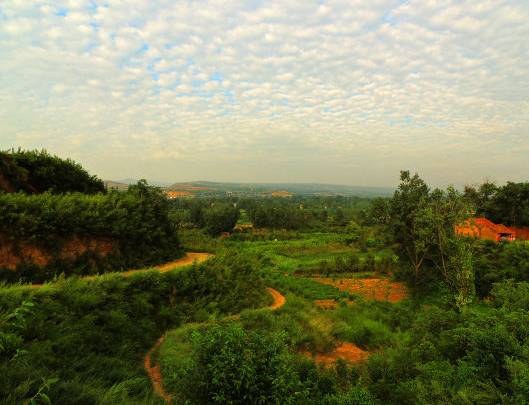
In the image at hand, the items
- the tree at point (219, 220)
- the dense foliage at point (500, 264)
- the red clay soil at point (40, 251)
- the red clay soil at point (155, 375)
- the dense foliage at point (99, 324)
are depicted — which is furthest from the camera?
the tree at point (219, 220)

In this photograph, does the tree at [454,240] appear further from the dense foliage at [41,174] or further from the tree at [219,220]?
the tree at [219,220]

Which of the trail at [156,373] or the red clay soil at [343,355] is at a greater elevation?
the trail at [156,373]

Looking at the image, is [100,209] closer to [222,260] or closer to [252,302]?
[222,260]

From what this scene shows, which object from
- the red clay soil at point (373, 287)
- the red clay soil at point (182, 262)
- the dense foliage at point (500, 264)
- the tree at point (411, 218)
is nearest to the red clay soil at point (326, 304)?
the red clay soil at point (373, 287)

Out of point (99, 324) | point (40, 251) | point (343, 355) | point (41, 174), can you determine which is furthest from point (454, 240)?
point (41, 174)

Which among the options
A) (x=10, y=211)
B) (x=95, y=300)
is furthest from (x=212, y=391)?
(x=10, y=211)

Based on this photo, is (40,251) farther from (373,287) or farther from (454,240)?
(373,287)

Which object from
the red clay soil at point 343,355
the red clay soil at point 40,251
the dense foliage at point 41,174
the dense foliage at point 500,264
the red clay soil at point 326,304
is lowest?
the red clay soil at point 326,304
